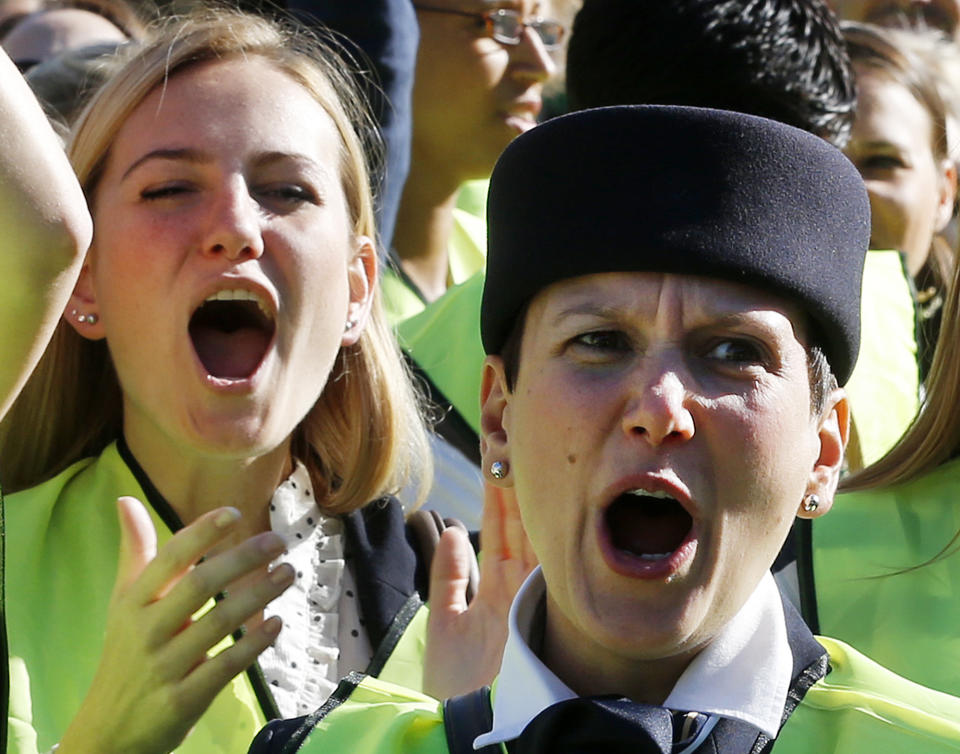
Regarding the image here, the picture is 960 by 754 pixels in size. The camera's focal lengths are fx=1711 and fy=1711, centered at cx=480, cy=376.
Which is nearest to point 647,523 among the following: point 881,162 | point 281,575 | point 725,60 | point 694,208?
point 694,208

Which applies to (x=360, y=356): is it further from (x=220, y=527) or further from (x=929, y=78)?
(x=929, y=78)

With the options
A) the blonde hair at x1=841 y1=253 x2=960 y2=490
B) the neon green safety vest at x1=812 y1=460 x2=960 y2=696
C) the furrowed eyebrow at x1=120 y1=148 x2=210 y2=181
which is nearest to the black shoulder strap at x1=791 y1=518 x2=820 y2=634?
the neon green safety vest at x1=812 y1=460 x2=960 y2=696

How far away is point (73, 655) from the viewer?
2666 millimetres

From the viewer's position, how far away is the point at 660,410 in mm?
1818

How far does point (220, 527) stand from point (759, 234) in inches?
30.0

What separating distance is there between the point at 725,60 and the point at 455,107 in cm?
145

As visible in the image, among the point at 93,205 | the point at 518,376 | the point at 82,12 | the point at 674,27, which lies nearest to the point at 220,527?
the point at 518,376

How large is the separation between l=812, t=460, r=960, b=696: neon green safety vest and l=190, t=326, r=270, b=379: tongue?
1.00 m

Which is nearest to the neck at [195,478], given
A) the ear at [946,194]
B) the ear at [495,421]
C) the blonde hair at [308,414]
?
the blonde hair at [308,414]

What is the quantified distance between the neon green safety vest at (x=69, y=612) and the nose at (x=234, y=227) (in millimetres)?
443

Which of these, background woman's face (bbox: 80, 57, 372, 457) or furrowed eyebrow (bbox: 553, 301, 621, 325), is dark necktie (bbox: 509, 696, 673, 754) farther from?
background woman's face (bbox: 80, 57, 372, 457)

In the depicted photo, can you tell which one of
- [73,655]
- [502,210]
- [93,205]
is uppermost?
[502,210]

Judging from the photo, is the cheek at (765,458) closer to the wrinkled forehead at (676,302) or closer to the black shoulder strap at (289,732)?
the wrinkled forehead at (676,302)

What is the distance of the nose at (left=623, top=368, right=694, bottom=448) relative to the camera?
5.96ft
